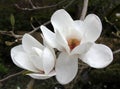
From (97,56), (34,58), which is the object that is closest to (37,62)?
(34,58)

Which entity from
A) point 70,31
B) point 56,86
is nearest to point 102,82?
point 56,86

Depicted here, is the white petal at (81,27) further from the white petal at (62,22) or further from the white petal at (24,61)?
the white petal at (24,61)

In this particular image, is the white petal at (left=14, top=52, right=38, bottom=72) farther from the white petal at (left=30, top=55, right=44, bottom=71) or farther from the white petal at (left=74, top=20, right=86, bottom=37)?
the white petal at (left=74, top=20, right=86, bottom=37)

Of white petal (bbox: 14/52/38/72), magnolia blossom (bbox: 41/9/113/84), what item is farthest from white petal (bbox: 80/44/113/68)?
white petal (bbox: 14/52/38/72)

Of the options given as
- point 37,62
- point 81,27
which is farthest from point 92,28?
point 37,62

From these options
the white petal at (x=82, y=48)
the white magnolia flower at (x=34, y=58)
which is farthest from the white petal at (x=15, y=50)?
the white petal at (x=82, y=48)

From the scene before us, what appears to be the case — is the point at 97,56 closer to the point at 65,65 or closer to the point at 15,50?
the point at 65,65

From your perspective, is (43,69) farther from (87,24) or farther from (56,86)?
Result: (56,86)
